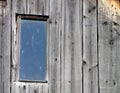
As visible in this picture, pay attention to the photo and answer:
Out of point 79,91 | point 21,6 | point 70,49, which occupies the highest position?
point 21,6

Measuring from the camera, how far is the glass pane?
255 inches

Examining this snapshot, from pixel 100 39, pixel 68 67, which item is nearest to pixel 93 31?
pixel 100 39

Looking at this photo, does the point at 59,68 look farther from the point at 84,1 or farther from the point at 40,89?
the point at 84,1

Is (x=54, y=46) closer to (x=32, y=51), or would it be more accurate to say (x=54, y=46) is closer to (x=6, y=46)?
(x=32, y=51)

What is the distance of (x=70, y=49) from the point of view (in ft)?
21.7

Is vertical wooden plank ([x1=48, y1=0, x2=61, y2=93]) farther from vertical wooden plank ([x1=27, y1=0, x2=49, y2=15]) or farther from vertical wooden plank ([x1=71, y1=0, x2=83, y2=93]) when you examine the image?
vertical wooden plank ([x1=71, y1=0, x2=83, y2=93])

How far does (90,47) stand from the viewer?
22.0 ft

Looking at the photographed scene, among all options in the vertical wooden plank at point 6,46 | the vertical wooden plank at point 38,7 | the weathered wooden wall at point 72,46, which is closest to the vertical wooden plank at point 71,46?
the weathered wooden wall at point 72,46

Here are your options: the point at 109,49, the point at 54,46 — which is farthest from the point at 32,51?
the point at 109,49

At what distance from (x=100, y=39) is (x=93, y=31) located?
153mm

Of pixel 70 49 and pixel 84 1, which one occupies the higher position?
pixel 84 1

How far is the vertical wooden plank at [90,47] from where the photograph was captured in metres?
6.62

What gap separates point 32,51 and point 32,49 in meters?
0.03

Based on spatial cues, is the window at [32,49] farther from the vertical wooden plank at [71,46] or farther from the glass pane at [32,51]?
the vertical wooden plank at [71,46]
